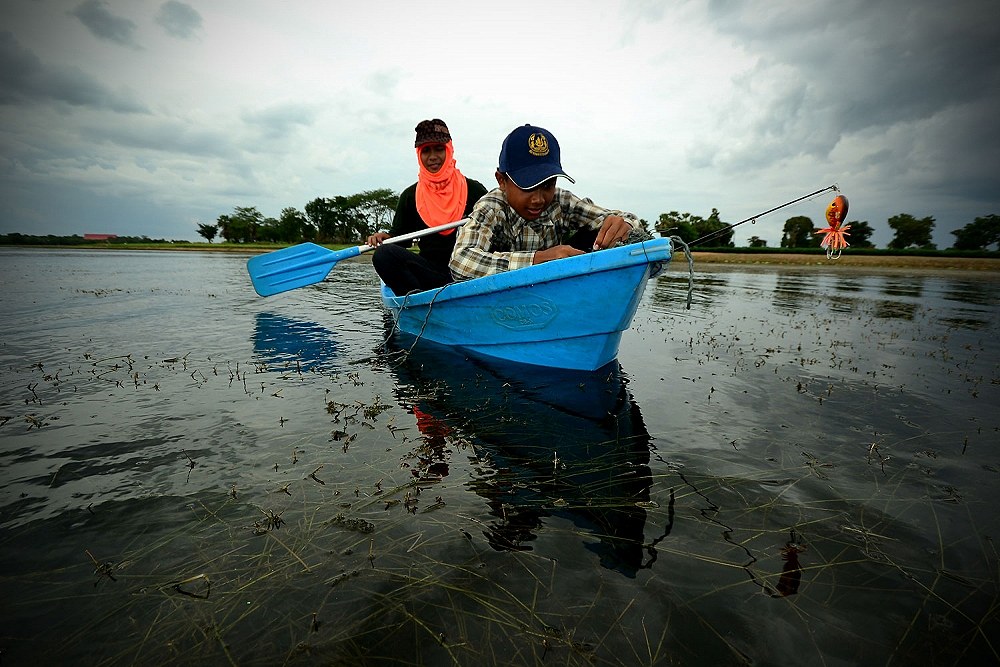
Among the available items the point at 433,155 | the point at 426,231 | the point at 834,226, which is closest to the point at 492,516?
the point at 426,231

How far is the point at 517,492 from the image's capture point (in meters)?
2.29

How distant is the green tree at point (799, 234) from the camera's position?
7162 centimetres

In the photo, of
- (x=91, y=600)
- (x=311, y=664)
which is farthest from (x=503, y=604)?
(x=91, y=600)

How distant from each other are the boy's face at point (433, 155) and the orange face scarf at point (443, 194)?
43mm

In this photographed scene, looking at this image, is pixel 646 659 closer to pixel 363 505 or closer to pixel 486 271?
pixel 363 505

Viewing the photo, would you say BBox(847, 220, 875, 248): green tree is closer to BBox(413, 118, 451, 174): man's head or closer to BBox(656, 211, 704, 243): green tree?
BBox(656, 211, 704, 243): green tree

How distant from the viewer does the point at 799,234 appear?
72500 millimetres

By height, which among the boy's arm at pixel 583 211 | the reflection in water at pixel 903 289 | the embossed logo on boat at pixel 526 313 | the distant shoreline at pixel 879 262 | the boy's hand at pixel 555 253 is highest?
the distant shoreline at pixel 879 262

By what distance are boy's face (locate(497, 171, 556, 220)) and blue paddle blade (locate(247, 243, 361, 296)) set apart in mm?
4601

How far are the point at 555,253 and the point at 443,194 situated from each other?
11.9 feet

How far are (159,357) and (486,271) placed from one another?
393cm

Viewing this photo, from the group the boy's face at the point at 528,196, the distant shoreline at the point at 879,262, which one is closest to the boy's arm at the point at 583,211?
the boy's face at the point at 528,196

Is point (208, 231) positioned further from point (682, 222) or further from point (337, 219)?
point (682, 222)

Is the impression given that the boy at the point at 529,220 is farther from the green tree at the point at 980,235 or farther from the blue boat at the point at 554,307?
the green tree at the point at 980,235
